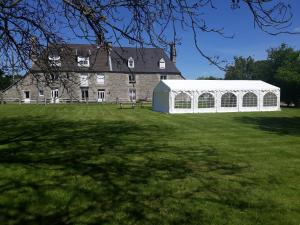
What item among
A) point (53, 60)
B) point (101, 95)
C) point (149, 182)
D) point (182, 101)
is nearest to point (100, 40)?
point (149, 182)

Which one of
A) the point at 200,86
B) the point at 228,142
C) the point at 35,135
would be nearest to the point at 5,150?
the point at 35,135

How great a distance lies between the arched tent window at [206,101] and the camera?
24875mm

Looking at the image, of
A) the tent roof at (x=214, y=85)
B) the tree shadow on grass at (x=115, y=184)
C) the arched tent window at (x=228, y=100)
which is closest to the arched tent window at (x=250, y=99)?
the tent roof at (x=214, y=85)

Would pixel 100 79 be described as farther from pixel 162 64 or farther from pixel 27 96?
pixel 27 96

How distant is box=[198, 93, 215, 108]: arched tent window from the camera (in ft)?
81.6

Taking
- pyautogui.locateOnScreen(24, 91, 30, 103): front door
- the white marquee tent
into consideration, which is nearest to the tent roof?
the white marquee tent

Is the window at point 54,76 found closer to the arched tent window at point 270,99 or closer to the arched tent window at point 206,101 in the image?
the arched tent window at point 206,101

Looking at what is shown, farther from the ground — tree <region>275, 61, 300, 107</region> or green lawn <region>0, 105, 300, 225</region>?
tree <region>275, 61, 300, 107</region>

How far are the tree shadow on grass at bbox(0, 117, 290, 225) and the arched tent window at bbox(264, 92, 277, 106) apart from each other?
1972 centimetres

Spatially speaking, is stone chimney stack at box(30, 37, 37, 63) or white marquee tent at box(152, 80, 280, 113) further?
white marquee tent at box(152, 80, 280, 113)

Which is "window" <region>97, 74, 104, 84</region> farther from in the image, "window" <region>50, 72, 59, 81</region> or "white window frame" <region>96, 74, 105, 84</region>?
"window" <region>50, 72, 59, 81</region>

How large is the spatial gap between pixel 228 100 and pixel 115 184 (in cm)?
2153

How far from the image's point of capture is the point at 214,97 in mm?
25047

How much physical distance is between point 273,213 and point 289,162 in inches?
133
